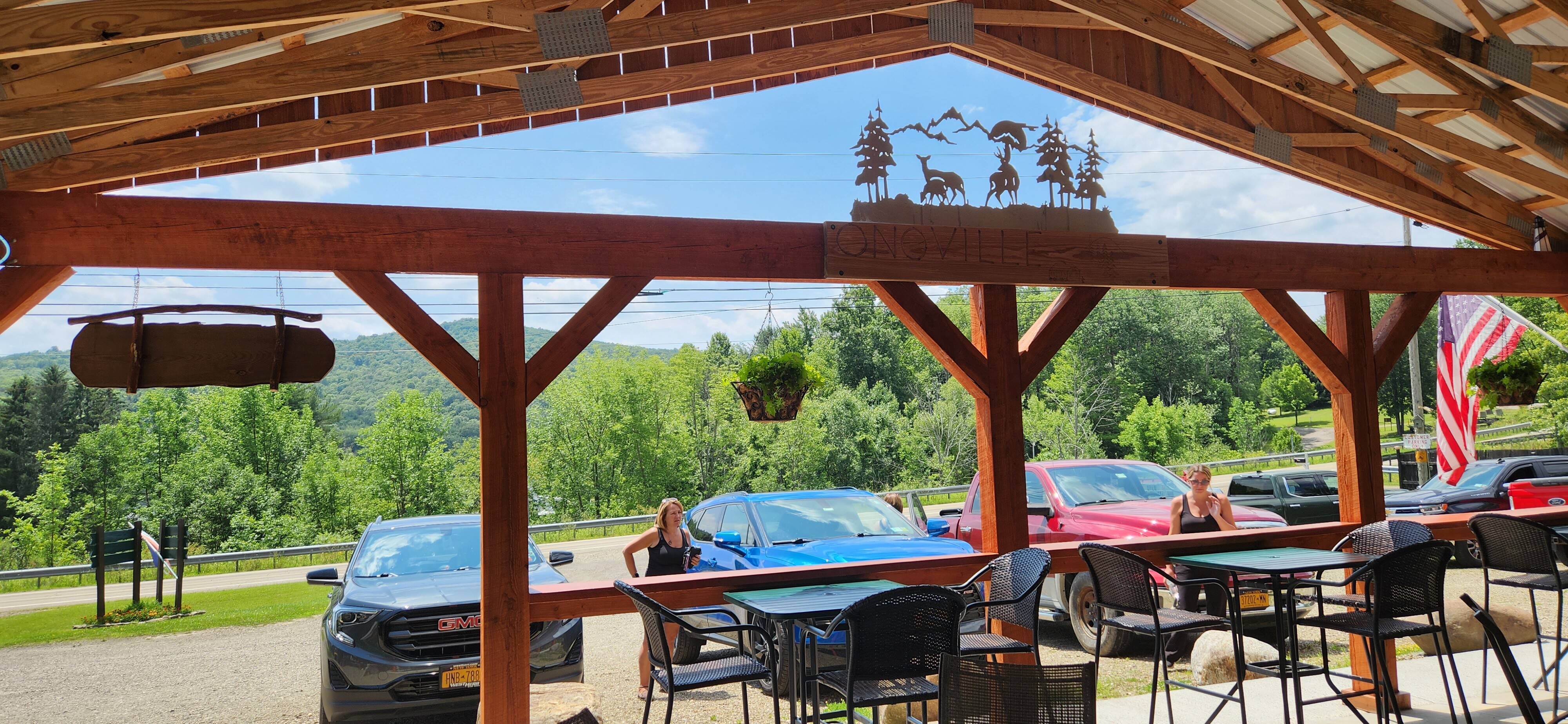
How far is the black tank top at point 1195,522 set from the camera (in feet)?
22.9

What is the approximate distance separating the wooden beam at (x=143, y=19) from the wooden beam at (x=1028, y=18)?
9.11 ft

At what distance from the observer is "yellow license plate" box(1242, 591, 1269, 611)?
19.9 ft

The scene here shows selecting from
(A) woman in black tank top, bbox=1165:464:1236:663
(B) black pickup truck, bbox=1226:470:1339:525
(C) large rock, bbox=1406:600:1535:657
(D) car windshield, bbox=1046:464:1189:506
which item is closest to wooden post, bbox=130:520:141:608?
(D) car windshield, bbox=1046:464:1189:506

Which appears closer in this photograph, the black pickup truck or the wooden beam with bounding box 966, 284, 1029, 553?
the wooden beam with bounding box 966, 284, 1029, 553

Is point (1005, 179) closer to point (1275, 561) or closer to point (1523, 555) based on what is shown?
point (1275, 561)

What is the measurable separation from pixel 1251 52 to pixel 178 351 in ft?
18.4

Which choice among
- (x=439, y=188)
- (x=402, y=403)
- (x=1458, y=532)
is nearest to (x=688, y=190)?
(x=439, y=188)

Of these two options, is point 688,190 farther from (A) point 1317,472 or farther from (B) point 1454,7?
(B) point 1454,7

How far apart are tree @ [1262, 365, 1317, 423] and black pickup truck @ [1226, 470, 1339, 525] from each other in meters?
35.6

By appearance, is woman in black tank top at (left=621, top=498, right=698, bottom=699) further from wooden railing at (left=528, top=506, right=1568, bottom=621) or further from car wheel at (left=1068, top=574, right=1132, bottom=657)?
car wheel at (left=1068, top=574, right=1132, bottom=657)

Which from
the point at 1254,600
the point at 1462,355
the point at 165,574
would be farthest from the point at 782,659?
the point at 165,574

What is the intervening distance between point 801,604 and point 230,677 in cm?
725

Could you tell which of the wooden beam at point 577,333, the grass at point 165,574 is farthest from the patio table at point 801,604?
Result: the grass at point 165,574

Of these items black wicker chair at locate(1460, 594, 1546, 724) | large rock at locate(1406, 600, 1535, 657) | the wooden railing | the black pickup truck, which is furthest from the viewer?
the black pickup truck
